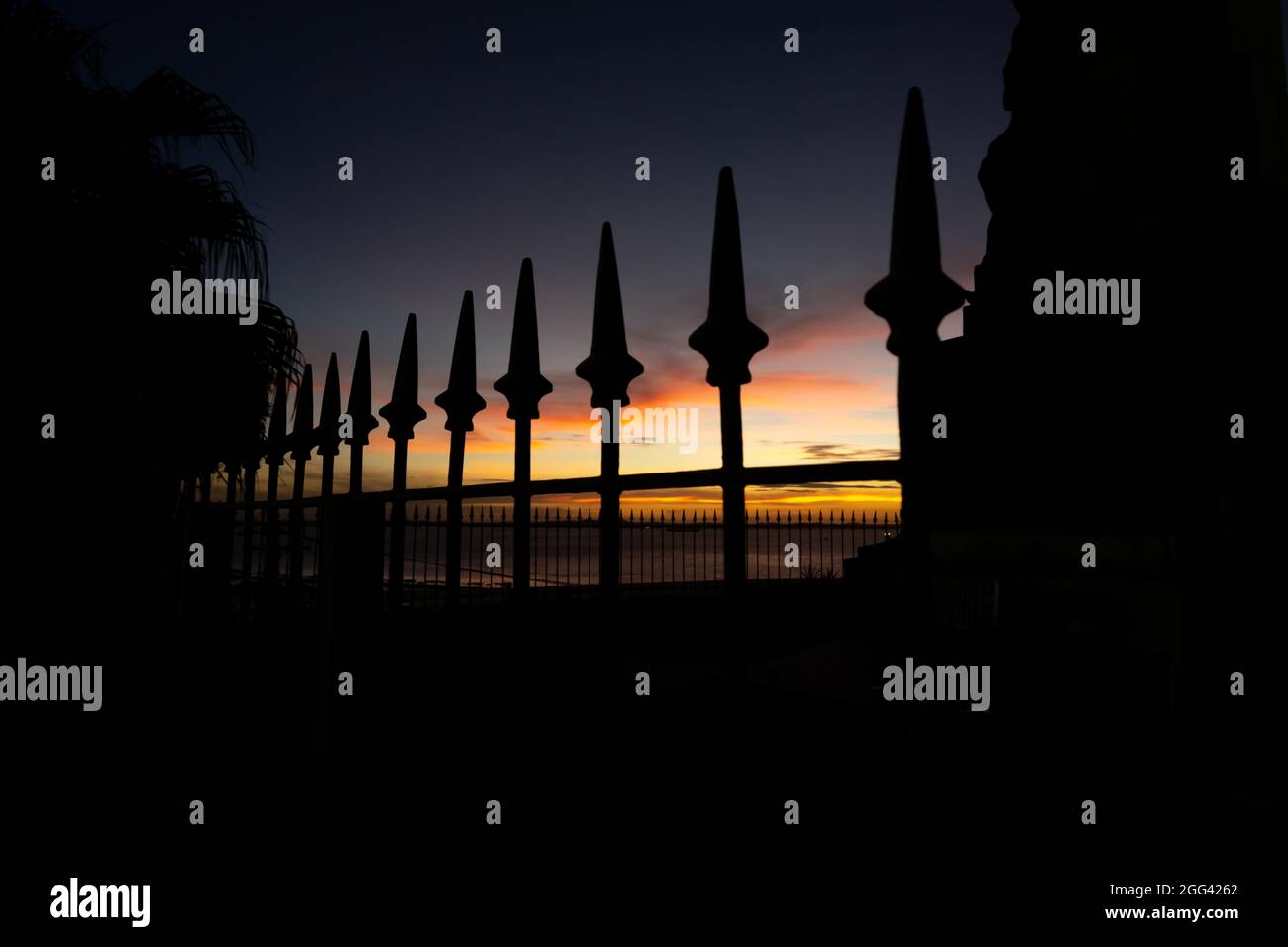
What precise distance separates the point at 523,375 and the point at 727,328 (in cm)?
99

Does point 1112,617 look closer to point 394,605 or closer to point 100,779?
point 394,605

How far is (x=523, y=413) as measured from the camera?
259cm

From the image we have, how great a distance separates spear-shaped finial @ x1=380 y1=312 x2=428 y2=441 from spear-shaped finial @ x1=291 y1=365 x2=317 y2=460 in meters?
1.18

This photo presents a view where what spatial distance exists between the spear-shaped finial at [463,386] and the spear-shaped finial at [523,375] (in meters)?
0.34

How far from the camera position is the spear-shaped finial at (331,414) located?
3824mm

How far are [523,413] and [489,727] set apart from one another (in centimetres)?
119

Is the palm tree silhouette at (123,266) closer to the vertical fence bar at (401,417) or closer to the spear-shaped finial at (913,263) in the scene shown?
the vertical fence bar at (401,417)

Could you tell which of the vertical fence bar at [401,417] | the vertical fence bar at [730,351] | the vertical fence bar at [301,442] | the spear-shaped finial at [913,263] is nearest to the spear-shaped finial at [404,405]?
the vertical fence bar at [401,417]

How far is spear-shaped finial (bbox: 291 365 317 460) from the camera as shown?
4215 mm

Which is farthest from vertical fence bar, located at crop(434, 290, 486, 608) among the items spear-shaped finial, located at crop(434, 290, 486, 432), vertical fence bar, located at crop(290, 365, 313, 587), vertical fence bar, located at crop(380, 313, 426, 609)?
vertical fence bar, located at crop(290, 365, 313, 587)

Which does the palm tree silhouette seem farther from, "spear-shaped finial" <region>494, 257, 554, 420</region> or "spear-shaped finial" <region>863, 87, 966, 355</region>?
"spear-shaped finial" <region>863, 87, 966, 355</region>

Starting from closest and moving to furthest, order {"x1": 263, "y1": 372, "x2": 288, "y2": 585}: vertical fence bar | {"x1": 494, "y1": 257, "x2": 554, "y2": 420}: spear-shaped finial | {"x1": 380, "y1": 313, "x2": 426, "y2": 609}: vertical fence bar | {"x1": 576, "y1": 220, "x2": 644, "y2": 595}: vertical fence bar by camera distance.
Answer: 1. {"x1": 576, "y1": 220, "x2": 644, "y2": 595}: vertical fence bar
2. {"x1": 494, "y1": 257, "x2": 554, "y2": 420}: spear-shaped finial
3. {"x1": 380, "y1": 313, "x2": 426, "y2": 609}: vertical fence bar
4. {"x1": 263, "y1": 372, "x2": 288, "y2": 585}: vertical fence bar

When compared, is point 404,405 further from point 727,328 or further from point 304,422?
point 727,328
